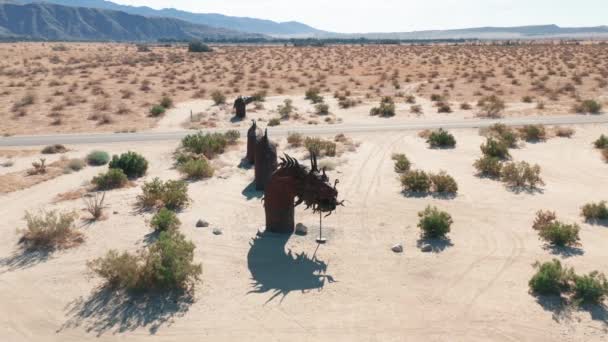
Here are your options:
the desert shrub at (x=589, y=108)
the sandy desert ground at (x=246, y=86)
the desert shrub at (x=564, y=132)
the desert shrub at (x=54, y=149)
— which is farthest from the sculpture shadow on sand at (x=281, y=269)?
the desert shrub at (x=589, y=108)

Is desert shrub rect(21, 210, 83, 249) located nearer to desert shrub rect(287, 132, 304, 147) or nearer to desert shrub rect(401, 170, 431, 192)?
desert shrub rect(401, 170, 431, 192)

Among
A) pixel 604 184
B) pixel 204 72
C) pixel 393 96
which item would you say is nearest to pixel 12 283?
pixel 604 184

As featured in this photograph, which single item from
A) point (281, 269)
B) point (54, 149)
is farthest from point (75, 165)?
point (281, 269)

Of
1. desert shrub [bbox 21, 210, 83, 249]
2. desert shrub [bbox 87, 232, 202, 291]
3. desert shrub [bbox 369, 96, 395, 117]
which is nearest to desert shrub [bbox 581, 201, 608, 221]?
desert shrub [bbox 87, 232, 202, 291]

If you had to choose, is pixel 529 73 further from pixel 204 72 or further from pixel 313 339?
pixel 313 339

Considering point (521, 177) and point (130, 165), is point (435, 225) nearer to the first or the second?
point (521, 177)

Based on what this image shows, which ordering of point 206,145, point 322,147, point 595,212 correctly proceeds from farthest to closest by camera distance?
point 322,147
point 206,145
point 595,212
